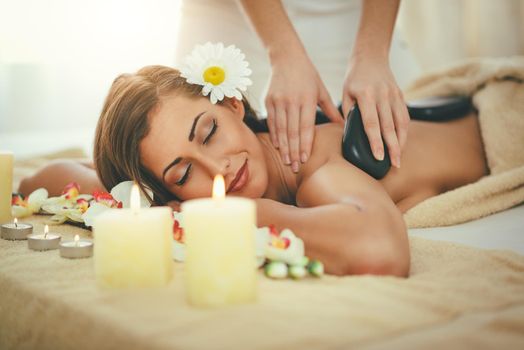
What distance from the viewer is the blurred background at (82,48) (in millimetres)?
3240

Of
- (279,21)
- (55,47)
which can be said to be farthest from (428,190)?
(55,47)

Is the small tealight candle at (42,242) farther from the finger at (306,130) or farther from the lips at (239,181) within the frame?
the finger at (306,130)

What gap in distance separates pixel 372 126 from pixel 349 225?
0.41 metres

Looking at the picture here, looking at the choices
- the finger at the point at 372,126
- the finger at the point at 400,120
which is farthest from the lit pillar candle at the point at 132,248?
the finger at the point at 400,120

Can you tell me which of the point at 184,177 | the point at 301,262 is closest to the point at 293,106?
the point at 184,177

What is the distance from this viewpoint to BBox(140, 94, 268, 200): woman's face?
144cm

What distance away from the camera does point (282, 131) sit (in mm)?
1593

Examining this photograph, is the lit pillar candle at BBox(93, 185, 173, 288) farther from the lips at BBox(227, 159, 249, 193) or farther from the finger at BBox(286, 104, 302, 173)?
the finger at BBox(286, 104, 302, 173)

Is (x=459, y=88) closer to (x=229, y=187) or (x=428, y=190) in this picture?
(x=428, y=190)

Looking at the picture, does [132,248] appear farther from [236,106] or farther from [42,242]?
[236,106]

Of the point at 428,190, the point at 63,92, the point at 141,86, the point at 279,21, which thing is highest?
the point at 279,21

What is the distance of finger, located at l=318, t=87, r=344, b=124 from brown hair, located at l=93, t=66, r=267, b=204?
0.35 metres

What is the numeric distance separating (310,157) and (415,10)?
2.12m

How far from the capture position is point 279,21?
5.75 feet
